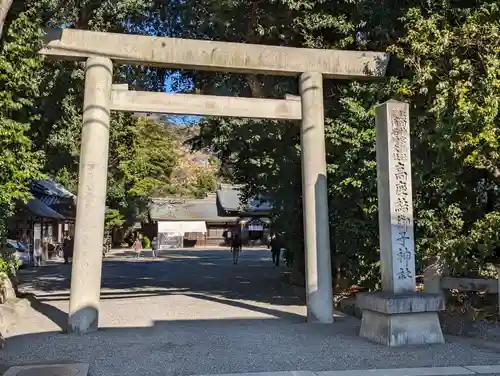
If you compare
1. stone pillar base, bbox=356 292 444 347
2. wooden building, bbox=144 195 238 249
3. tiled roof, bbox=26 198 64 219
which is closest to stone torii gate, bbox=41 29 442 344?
→ stone pillar base, bbox=356 292 444 347

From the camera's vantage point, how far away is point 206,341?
7598 mm

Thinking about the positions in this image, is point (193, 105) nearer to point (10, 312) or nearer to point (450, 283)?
point (10, 312)

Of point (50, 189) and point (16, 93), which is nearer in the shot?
point (16, 93)

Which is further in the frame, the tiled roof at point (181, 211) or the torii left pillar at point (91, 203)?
the tiled roof at point (181, 211)

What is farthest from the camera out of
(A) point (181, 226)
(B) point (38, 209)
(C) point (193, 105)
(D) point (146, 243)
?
(A) point (181, 226)

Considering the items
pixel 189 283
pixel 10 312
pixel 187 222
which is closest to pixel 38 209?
pixel 189 283

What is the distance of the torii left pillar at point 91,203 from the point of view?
8180 mm

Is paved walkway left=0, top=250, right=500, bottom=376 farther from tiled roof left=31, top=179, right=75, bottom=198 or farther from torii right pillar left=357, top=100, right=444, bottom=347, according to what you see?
tiled roof left=31, top=179, right=75, bottom=198

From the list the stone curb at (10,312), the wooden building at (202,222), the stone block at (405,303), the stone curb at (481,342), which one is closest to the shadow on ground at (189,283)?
the stone curb at (10,312)

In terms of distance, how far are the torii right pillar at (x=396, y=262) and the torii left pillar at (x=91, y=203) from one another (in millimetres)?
4216

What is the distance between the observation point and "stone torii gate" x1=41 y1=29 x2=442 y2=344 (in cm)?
824

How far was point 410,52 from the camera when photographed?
Result: 9.45 meters

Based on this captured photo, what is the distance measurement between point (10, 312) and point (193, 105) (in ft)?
16.3

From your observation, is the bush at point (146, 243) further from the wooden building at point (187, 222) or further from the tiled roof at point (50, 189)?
the tiled roof at point (50, 189)
